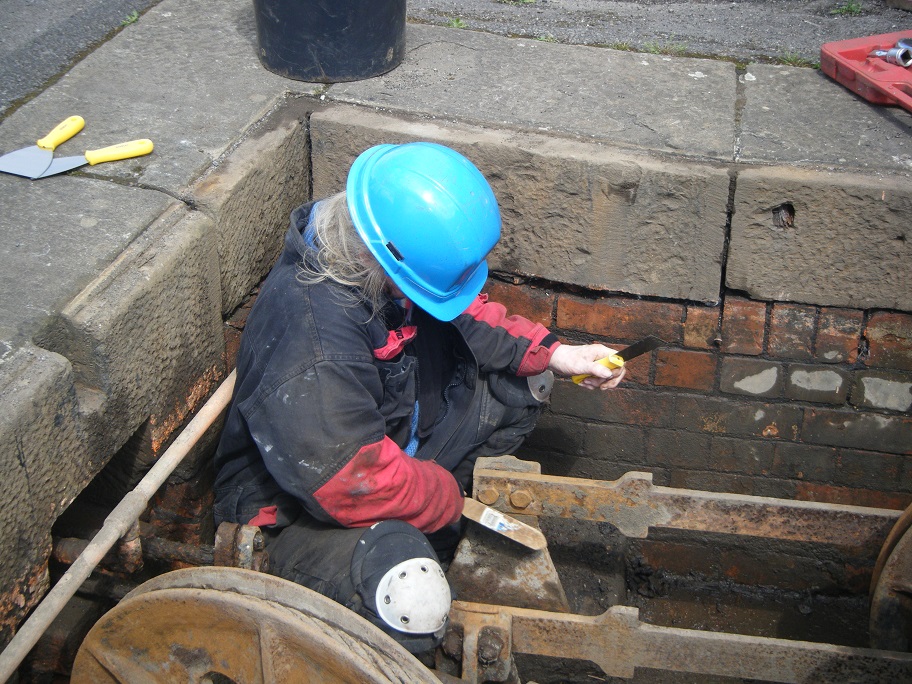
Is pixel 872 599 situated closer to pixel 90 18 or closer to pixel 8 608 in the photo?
pixel 8 608

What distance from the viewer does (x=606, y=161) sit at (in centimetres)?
259

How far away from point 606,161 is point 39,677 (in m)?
2.10

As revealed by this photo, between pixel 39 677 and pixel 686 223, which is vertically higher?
pixel 686 223

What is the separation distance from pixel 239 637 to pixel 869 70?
8.43 feet

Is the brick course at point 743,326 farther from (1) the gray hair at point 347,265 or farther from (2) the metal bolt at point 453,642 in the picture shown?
(2) the metal bolt at point 453,642

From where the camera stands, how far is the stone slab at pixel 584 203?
2598 mm

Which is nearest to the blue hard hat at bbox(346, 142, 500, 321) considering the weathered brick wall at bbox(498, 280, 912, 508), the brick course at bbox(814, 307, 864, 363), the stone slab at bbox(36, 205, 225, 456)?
the stone slab at bbox(36, 205, 225, 456)

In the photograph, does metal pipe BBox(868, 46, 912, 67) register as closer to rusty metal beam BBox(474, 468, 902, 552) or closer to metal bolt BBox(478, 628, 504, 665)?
rusty metal beam BBox(474, 468, 902, 552)

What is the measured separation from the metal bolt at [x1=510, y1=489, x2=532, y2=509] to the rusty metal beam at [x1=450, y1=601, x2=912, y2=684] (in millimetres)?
313

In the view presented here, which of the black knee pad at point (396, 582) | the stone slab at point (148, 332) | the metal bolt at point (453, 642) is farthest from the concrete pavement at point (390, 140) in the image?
the metal bolt at point (453, 642)

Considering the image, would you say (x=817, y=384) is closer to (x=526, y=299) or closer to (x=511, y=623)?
(x=526, y=299)

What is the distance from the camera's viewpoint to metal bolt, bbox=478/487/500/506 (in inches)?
95.5

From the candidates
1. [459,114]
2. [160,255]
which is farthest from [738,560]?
[160,255]

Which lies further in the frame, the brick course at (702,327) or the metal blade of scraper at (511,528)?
the brick course at (702,327)
